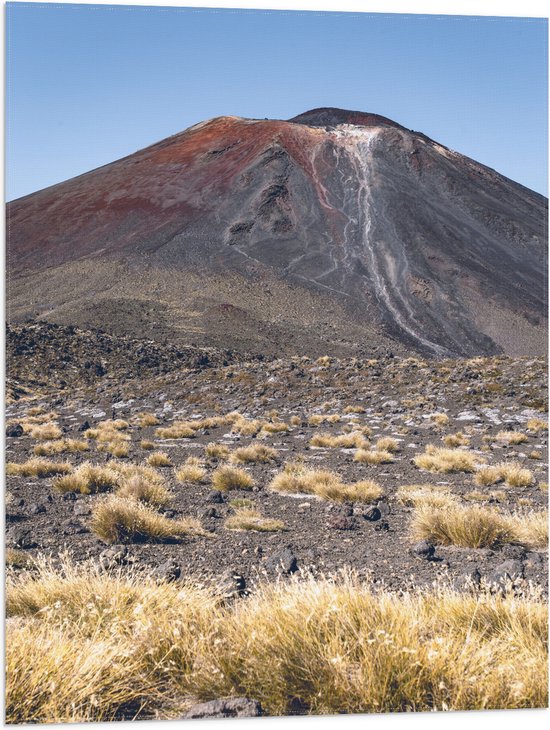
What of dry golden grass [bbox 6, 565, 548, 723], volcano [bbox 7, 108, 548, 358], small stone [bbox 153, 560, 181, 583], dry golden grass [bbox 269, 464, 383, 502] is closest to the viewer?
dry golden grass [bbox 6, 565, 548, 723]

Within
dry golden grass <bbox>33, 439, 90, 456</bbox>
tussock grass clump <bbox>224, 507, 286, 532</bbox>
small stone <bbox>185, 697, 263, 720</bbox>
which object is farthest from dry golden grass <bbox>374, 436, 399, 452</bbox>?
small stone <bbox>185, 697, 263, 720</bbox>

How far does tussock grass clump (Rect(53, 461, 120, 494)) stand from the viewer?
30.1 ft

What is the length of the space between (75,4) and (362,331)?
4980 cm

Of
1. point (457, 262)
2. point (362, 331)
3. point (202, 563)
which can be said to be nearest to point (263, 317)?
point (362, 331)

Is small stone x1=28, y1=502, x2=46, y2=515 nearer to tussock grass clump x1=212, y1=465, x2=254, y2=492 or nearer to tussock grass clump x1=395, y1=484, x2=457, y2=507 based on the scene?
tussock grass clump x1=212, y1=465, x2=254, y2=492

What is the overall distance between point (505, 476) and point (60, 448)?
8287mm

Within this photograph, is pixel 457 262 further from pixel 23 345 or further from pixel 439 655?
pixel 439 655

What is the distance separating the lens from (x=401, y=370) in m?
20.7

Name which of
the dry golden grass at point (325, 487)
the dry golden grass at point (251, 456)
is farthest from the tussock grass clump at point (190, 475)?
the dry golden grass at point (251, 456)

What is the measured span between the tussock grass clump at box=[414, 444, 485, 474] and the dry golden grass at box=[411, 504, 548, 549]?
4.58 metres

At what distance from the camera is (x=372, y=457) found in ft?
40.0

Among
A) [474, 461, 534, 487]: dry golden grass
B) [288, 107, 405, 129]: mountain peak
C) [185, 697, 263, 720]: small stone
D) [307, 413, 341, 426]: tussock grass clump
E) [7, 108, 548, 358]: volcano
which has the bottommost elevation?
[307, 413, 341, 426]: tussock grass clump

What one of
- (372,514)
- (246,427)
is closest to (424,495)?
(372,514)

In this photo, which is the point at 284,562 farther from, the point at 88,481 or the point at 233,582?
the point at 88,481
